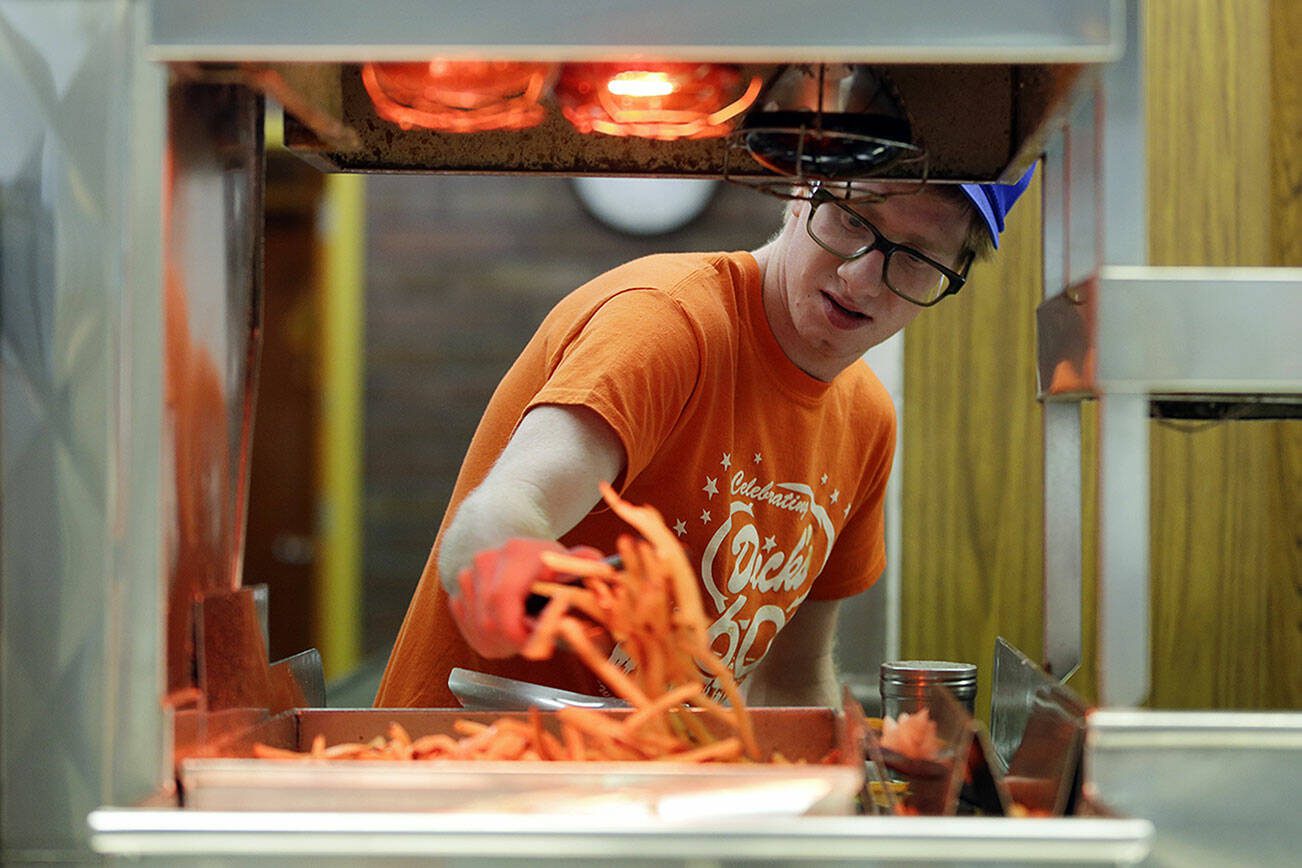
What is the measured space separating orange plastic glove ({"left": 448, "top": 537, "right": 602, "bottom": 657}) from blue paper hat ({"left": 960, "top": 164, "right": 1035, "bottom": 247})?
2.54 ft

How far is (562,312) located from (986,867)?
0.93m

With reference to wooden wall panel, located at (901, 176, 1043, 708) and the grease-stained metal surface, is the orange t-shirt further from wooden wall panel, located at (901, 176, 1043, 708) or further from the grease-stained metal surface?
wooden wall panel, located at (901, 176, 1043, 708)

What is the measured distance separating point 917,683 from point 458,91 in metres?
0.74

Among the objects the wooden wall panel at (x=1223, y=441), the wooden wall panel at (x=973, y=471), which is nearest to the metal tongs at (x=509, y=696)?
the wooden wall panel at (x=973, y=471)

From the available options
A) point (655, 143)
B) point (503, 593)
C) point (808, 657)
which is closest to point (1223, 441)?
point (808, 657)

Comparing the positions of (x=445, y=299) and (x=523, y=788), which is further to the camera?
Result: (x=445, y=299)

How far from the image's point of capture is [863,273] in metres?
1.51

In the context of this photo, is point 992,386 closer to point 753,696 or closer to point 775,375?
point 753,696

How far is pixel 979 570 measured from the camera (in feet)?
8.16

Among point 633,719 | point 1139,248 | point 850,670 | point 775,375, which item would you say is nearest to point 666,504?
point 775,375

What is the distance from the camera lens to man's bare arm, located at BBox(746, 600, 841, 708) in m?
1.89

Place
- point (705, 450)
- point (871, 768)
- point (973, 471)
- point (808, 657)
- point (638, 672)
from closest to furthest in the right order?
point (638, 672)
point (871, 768)
point (705, 450)
point (808, 657)
point (973, 471)

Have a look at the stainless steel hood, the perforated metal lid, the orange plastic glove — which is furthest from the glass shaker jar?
the stainless steel hood

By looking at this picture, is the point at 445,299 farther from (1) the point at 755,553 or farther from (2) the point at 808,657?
(1) the point at 755,553
